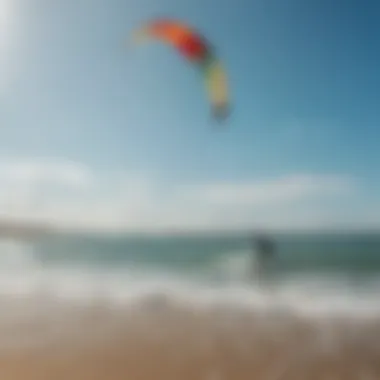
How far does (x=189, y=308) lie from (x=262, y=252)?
0.26 meters

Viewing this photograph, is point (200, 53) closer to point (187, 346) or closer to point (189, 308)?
point (189, 308)

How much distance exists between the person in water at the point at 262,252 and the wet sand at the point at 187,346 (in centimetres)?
12

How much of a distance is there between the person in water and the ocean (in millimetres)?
14

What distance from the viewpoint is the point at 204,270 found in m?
2.12

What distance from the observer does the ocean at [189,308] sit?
207 cm

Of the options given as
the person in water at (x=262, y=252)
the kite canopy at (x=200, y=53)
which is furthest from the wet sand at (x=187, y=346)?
the kite canopy at (x=200, y=53)

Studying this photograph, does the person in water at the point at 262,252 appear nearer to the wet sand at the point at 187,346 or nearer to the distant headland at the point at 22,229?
the wet sand at the point at 187,346

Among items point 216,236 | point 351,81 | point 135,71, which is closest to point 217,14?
point 135,71

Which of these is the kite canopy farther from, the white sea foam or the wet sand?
the wet sand

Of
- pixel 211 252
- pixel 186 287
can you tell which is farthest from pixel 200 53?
pixel 186 287

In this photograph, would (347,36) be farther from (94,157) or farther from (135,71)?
(94,157)

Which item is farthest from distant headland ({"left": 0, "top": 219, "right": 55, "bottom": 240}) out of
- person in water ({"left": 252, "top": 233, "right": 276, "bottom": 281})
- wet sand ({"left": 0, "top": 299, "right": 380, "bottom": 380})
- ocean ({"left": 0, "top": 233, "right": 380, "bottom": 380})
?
person in water ({"left": 252, "top": 233, "right": 276, "bottom": 281})

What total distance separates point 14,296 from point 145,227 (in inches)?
17.0

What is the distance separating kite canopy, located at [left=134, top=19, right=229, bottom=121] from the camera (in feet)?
6.98
